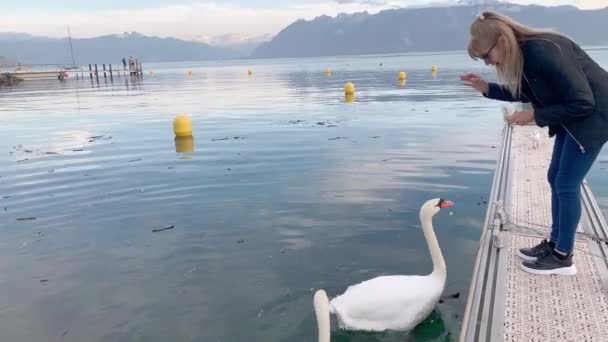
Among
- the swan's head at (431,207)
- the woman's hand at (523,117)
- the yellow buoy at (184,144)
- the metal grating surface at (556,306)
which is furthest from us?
the yellow buoy at (184,144)

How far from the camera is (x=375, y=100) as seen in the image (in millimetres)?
30266

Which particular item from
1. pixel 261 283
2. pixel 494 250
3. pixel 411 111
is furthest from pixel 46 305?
pixel 411 111

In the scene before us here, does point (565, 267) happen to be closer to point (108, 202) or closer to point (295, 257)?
point (295, 257)

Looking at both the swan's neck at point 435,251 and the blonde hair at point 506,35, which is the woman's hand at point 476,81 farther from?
the swan's neck at point 435,251

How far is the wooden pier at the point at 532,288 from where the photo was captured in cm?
435

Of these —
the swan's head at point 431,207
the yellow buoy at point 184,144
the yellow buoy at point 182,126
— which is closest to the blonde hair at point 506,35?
the swan's head at point 431,207

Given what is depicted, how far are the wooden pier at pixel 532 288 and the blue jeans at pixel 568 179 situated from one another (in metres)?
0.50

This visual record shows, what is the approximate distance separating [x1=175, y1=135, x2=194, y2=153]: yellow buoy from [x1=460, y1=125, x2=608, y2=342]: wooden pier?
11.2 metres

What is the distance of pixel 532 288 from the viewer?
5086 millimetres

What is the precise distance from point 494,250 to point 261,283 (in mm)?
3229

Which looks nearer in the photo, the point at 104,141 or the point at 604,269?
the point at 604,269

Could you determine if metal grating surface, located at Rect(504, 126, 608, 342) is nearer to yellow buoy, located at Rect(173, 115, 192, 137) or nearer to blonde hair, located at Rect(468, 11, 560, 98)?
blonde hair, located at Rect(468, 11, 560, 98)

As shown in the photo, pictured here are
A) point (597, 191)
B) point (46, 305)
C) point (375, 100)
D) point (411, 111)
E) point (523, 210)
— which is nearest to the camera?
point (46, 305)

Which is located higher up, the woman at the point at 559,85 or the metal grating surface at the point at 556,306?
the woman at the point at 559,85
